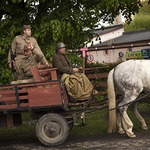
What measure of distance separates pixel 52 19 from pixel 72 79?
4.06 meters

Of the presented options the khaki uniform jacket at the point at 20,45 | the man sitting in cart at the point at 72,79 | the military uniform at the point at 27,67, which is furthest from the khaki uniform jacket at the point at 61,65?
the khaki uniform jacket at the point at 20,45

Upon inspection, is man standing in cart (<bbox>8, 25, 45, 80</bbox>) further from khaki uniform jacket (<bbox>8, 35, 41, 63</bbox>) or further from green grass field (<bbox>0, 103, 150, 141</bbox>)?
green grass field (<bbox>0, 103, 150, 141</bbox>)

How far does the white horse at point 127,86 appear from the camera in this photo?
24.2 feet

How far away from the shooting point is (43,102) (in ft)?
22.9

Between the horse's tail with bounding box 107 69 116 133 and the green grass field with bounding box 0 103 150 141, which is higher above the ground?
the horse's tail with bounding box 107 69 116 133

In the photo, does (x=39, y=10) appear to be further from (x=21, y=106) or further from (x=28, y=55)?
(x=21, y=106)

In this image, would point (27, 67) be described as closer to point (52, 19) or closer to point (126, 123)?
point (126, 123)

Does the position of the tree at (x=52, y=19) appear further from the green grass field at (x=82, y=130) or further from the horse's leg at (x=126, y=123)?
the horse's leg at (x=126, y=123)

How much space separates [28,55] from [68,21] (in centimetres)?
354

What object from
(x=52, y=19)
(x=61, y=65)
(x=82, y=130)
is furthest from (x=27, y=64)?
(x=52, y=19)

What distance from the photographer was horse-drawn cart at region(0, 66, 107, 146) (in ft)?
22.9

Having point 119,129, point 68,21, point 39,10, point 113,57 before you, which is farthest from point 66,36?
point 113,57

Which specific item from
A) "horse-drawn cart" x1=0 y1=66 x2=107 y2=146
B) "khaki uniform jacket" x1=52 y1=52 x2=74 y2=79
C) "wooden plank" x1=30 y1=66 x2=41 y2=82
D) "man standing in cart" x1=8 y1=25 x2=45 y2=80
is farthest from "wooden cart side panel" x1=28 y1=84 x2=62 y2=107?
"man standing in cart" x1=8 y1=25 x2=45 y2=80

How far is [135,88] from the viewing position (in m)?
7.39
